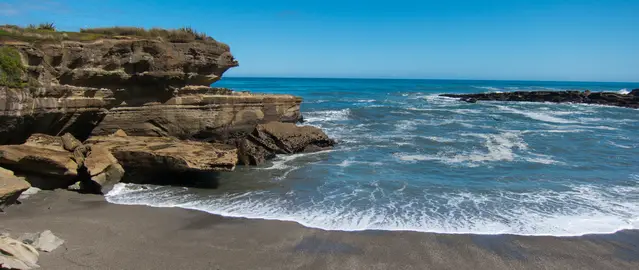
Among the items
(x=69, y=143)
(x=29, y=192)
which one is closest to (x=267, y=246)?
(x=29, y=192)

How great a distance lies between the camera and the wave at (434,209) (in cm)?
941

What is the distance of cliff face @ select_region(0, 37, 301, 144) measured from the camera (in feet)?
39.6

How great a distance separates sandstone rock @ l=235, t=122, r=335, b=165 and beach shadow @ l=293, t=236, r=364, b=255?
23.9 feet

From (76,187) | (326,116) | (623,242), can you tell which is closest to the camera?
(623,242)

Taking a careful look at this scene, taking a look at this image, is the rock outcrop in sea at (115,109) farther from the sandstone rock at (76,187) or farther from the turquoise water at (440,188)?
the turquoise water at (440,188)

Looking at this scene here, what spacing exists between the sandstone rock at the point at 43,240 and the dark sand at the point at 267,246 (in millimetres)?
130

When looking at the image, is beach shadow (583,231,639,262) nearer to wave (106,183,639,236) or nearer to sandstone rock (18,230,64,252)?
wave (106,183,639,236)

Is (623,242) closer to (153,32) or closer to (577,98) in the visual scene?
(153,32)

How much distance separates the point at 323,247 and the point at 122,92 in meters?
9.16

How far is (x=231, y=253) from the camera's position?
7.89 m

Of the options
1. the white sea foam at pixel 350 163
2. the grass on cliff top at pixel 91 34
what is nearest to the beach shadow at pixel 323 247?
the white sea foam at pixel 350 163

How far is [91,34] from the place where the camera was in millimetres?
13828

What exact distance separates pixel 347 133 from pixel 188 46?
33.6 ft

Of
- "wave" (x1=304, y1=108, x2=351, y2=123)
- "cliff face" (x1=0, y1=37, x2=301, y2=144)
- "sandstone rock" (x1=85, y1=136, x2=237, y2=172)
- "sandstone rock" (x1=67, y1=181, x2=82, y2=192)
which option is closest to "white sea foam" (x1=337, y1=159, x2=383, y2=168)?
"sandstone rock" (x1=85, y1=136, x2=237, y2=172)
